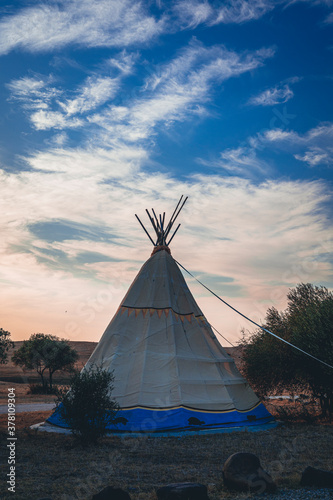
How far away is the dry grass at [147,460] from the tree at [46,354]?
19191 millimetres

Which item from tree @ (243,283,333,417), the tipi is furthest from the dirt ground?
tree @ (243,283,333,417)

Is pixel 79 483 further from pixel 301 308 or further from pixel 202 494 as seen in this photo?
pixel 301 308

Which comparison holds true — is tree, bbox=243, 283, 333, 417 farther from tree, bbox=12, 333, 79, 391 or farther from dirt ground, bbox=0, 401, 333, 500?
tree, bbox=12, 333, 79, 391

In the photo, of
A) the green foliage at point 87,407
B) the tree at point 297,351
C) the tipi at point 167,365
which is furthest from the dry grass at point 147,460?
the tree at point 297,351

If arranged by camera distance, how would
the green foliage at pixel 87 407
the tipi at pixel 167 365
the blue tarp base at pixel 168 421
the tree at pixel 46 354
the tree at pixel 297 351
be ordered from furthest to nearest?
the tree at pixel 46 354 → the tree at pixel 297 351 → the tipi at pixel 167 365 → the blue tarp base at pixel 168 421 → the green foliage at pixel 87 407

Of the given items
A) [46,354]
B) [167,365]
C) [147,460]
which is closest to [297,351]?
[167,365]

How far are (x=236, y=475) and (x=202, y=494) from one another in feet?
3.49

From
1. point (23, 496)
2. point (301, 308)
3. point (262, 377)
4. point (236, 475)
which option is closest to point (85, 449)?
point (23, 496)

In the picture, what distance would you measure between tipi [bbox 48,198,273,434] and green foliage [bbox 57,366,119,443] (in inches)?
66.6

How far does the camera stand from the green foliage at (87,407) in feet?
39.3

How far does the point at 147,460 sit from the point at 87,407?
9.31 ft

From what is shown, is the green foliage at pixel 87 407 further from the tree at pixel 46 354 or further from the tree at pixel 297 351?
the tree at pixel 46 354

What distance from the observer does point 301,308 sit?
64.3 ft

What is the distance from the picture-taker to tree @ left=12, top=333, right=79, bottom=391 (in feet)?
107
